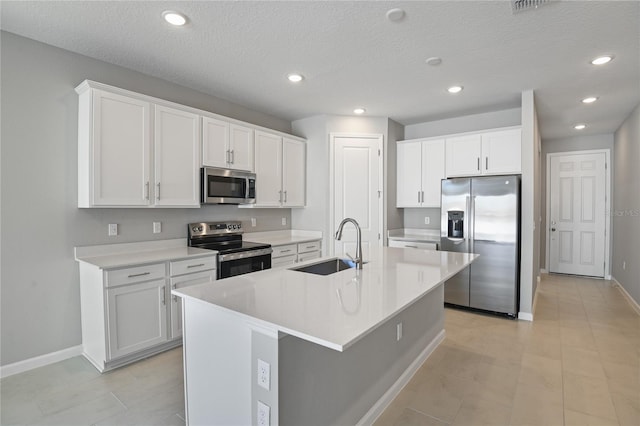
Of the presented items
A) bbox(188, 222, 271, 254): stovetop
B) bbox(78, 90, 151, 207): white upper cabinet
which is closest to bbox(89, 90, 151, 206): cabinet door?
bbox(78, 90, 151, 207): white upper cabinet

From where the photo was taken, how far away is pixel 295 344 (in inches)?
56.9

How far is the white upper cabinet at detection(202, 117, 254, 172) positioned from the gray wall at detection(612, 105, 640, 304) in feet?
15.8

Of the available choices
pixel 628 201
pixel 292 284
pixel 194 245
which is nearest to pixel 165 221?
pixel 194 245

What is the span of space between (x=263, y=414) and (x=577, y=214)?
6.93 metres

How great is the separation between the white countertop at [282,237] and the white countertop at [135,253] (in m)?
0.99

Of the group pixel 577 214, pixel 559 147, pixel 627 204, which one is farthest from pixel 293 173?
pixel 577 214

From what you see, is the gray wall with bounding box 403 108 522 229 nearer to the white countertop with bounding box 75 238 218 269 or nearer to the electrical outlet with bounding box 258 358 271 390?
the white countertop with bounding box 75 238 218 269

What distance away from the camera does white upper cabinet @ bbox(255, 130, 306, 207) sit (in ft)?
13.8

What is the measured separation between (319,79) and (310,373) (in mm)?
2842

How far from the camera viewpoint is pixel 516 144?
13.3 ft

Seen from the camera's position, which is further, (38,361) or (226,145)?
(226,145)

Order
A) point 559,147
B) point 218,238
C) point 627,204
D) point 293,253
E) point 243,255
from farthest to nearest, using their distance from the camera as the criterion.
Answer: point 559,147, point 627,204, point 293,253, point 218,238, point 243,255

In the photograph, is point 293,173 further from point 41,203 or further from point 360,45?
point 41,203

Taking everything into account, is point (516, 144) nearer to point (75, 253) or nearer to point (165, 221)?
point (165, 221)
